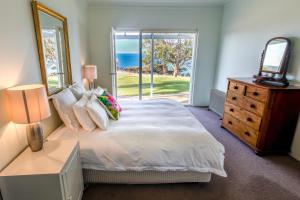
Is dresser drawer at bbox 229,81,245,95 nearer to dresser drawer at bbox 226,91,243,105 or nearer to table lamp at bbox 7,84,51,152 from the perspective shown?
dresser drawer at bbox 226,91,243,105

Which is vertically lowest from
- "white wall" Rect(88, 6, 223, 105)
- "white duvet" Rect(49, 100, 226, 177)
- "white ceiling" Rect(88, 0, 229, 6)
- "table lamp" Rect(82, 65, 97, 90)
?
"white duvet" Rect(49, 100, 226, 177)

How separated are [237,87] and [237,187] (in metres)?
1.62

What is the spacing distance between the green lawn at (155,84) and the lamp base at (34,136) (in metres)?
3.38

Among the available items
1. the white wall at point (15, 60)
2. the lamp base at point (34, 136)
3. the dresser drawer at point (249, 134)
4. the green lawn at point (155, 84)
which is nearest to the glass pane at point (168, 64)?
the green lawn at point (155, 84)

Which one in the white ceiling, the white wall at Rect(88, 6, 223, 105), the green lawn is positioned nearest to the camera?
the white ceiling

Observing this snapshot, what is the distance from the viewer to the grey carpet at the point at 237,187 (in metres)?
1.78

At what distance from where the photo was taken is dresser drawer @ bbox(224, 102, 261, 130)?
2.50m

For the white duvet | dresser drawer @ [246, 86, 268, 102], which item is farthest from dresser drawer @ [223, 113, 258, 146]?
the white duvet

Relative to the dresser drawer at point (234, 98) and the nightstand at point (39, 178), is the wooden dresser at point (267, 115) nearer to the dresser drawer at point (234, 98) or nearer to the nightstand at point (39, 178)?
the dresser drawer at point (234, 98)

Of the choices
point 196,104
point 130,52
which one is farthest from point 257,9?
point 130,52

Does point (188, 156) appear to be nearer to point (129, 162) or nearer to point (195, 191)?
point (195, 191)

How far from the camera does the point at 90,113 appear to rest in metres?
1.96

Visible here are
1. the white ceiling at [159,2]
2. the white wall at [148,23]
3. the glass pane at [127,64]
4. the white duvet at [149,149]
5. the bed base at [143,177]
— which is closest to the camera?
the white duvet at [149,149]

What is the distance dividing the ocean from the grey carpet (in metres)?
3.25
